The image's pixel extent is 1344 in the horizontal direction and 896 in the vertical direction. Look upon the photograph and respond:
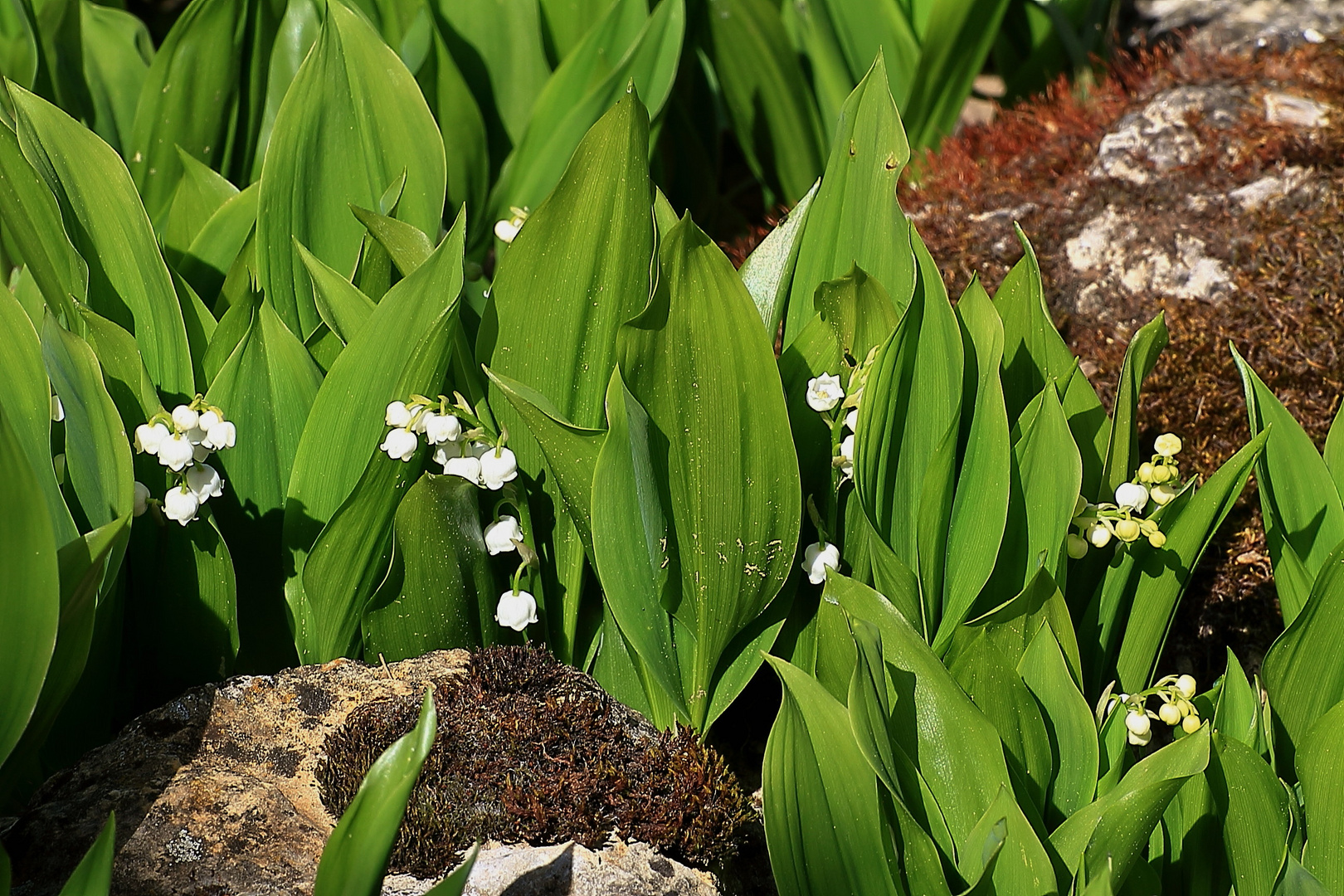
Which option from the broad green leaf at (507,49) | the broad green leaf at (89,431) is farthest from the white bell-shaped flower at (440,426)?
the broad green leaf at (507,49)

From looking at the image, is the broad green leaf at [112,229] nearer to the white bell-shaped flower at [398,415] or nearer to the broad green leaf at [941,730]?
the white bell-shaped flower at [398,415]

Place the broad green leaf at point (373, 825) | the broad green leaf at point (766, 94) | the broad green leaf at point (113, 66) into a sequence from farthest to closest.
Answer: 1. the broad green leaf at point (766, 94)
2. the broad green leaf at point (113, 66)
3. the broad green leaf at point (373, 825)


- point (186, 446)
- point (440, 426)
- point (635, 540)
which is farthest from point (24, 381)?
point (635, 540)

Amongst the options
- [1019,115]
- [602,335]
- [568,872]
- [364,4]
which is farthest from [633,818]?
[1019,115]

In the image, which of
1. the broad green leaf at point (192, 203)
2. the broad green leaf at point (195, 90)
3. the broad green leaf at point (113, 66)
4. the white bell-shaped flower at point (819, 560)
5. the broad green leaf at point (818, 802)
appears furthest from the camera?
the broad green leaf at point (113, 66)

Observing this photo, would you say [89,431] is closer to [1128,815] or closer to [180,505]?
[180,505]

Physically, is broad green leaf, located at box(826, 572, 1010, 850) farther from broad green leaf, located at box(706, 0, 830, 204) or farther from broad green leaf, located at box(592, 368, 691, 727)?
broad green leaf, located at box(706, 0, 830, 204)

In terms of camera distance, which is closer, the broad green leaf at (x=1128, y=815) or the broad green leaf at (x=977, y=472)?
the broad green leaf at (x=1128, y=815)
